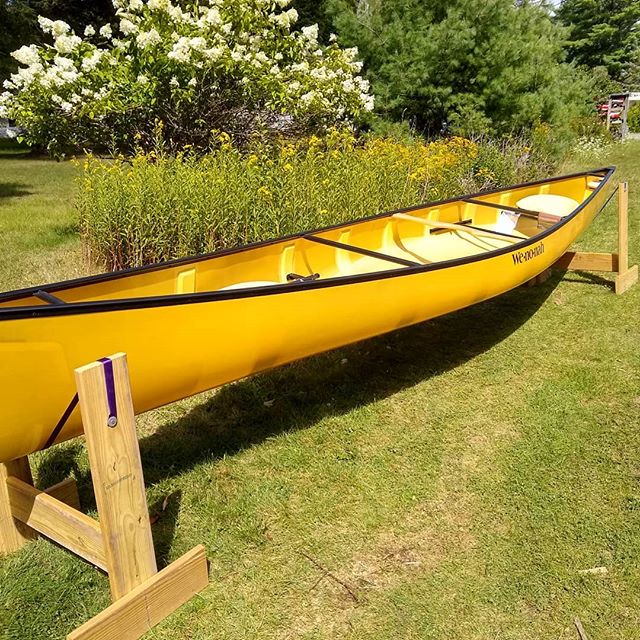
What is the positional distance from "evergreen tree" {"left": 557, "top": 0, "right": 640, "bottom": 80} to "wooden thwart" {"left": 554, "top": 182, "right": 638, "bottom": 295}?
26686 millimetres

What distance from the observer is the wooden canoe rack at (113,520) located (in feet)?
6.37

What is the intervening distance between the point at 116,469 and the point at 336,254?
8.54 ft

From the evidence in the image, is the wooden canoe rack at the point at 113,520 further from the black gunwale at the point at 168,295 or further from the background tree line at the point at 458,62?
the background tree line at the point at 458,62

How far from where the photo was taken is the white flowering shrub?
6441 mm

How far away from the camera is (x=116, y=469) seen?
79.5 inches

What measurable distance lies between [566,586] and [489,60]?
973 centimetres

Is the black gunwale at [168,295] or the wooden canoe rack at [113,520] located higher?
the black gunwale at [168,295]

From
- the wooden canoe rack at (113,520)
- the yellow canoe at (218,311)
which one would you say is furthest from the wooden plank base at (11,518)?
the yellow canoe at (218,311)

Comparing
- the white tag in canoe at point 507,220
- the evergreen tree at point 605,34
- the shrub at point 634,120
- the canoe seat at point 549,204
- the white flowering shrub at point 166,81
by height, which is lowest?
the white tag in canoe at point 507,220

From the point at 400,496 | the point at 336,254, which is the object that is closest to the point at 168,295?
the point at 400,496

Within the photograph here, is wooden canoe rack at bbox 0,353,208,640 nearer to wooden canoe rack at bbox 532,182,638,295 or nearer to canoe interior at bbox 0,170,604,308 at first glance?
canoe interior at bbox 0,170,604,308

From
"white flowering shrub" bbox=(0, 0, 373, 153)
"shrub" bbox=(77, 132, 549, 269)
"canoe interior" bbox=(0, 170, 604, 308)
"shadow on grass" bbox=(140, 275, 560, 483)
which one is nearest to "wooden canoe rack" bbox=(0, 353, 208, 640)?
"canoe interior" bbox=(0, 170, 604, 308)

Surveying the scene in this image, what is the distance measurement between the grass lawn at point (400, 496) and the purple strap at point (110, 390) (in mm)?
822

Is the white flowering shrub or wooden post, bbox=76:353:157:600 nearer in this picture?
wooden post, bbox=76:353:157:600
